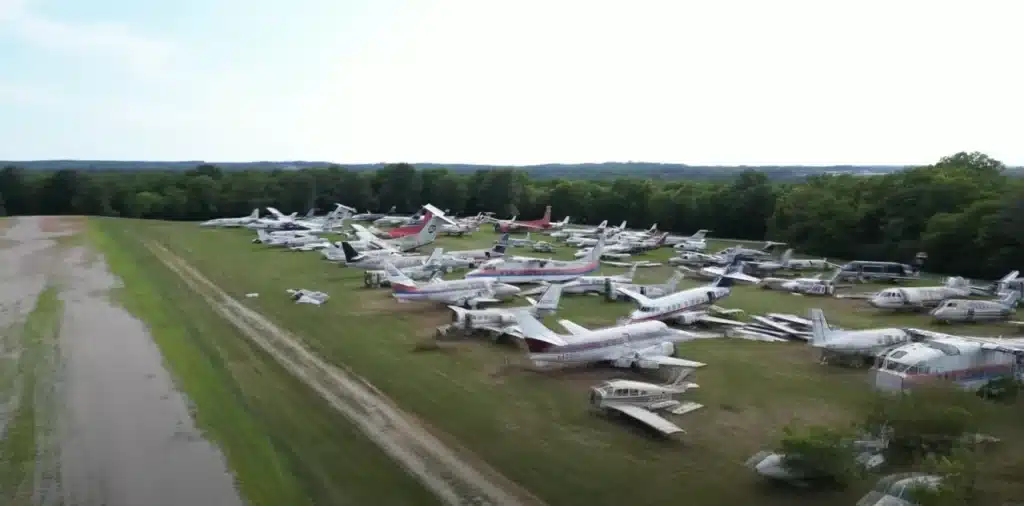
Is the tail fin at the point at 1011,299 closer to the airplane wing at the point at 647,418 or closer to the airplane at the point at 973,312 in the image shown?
the airplane at the point at 973,312

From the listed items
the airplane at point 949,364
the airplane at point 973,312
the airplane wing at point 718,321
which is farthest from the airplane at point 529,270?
the airplane at point 949,364

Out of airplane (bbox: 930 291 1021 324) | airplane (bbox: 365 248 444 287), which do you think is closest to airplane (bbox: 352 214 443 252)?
airplane (bbox: 365 248 444 287)

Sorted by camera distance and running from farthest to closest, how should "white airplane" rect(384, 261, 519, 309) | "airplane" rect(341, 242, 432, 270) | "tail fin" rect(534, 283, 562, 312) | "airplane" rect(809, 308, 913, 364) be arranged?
"airplane" rect(341, 242, 432, 270)
"white airplane" rect(384, 261, 519, 309)
"tail fin" rect(534, 283, 562, 312)
"airplane" rect(809, 308, 913, 364)

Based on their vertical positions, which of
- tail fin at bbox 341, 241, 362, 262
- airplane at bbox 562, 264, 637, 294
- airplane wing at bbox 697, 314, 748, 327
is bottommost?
airplane wing at bbox 697, 314, 748, 327

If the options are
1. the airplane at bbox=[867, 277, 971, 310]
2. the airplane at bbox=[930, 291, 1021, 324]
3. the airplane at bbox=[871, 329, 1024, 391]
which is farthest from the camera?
the airplane at bbox=[867, 277, 971, 310]

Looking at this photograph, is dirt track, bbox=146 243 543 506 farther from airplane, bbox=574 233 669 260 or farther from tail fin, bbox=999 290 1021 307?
airplane, bbox=574 233 669 260

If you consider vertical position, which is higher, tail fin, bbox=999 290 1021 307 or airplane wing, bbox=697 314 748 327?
tail fin, bbox=999 290 1021 307
